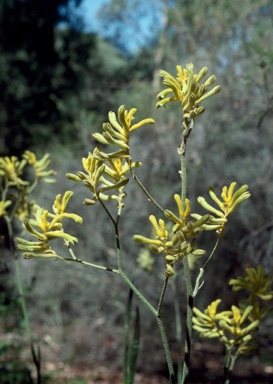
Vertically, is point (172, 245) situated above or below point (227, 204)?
below

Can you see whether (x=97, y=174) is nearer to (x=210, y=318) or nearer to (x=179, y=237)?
(x=179, y=237)

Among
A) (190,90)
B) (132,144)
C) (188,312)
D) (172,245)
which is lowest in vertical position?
(188,312)

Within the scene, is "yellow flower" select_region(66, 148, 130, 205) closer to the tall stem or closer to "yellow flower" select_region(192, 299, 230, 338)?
the tall stem

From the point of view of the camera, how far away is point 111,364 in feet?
18.5

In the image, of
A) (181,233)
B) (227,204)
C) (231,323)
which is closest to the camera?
(181,233)

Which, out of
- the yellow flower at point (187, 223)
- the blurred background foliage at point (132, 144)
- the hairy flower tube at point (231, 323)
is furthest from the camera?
the blurred background foliage at point (132, 144)

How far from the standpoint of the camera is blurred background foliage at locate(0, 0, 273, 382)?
216 inches

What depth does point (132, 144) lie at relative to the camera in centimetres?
649

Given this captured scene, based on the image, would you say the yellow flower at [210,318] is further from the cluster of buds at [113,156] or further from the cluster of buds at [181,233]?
the cluster of buds at [113,156]

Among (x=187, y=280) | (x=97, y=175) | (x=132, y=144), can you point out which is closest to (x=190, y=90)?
(x=97, y=175)

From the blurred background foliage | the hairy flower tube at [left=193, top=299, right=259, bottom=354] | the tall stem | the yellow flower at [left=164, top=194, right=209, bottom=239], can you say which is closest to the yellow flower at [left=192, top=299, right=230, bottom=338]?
the hairy flower tube at [left=193, top=299, right=259, bottom=354]

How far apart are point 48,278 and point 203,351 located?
2.14 metres

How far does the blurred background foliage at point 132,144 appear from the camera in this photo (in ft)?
18.0

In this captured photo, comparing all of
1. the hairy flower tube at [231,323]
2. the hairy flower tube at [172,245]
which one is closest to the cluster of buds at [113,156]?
the hairy flower tube at [172,245]
